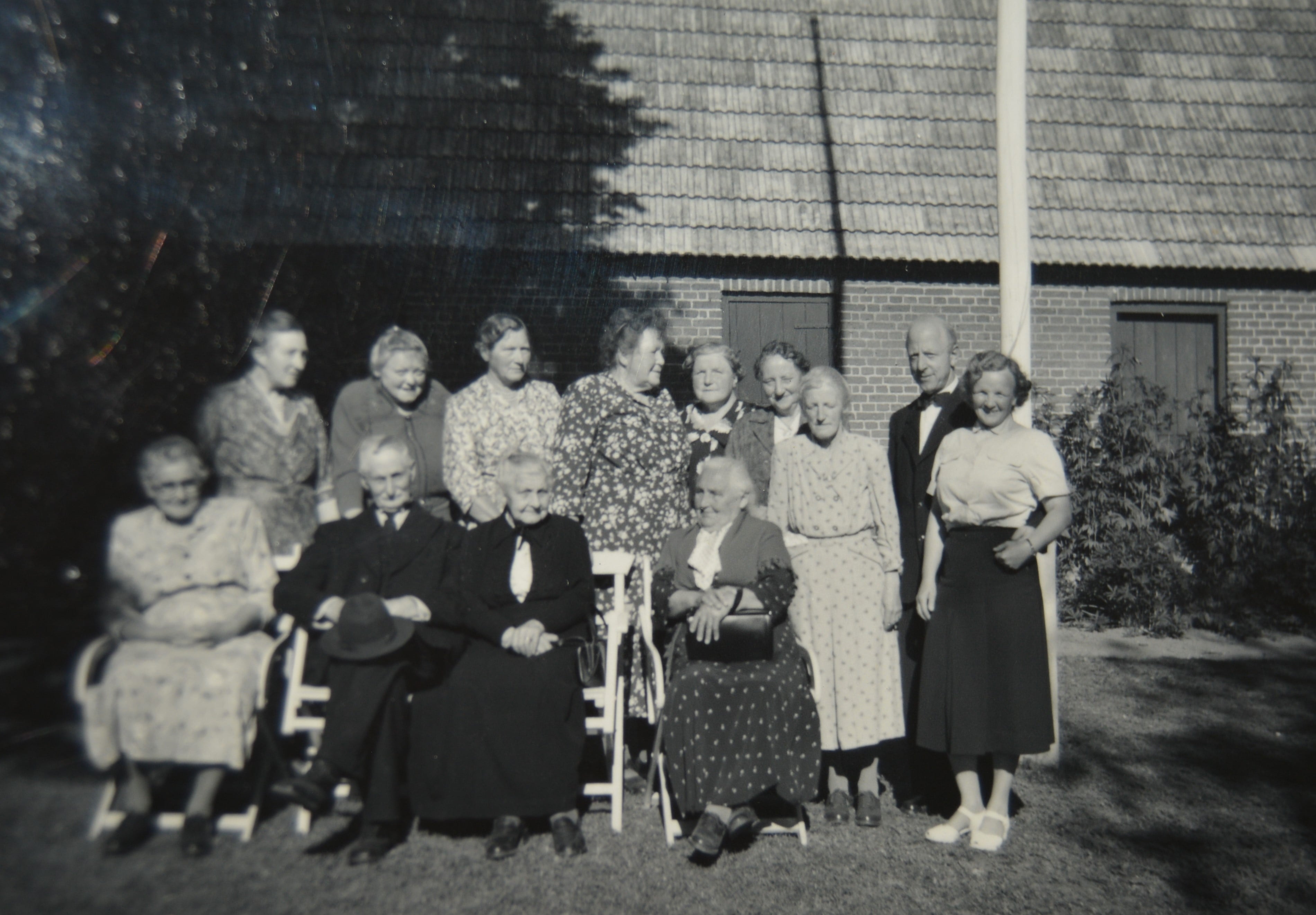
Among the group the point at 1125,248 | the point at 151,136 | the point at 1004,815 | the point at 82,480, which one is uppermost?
the point at 1125,248

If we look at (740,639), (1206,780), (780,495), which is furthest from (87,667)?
(1206,780)

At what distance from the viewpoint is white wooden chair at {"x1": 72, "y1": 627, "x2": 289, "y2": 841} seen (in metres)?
Result: 1.33

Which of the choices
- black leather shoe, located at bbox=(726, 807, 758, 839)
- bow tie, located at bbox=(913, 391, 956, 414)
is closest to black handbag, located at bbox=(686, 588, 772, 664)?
black leather shoe, located at bbox=(726, 807, 758, 839)

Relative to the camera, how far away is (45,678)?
129cm

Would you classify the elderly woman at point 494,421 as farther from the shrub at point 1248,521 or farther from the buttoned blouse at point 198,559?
the shrub at point 1248,521

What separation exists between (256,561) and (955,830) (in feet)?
9.58

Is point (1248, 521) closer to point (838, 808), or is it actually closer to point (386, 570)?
point (838, 808)

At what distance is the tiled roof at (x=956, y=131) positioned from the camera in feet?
26.8

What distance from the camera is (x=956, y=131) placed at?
8695mm

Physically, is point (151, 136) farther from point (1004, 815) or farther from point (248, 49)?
point (1004, 815)

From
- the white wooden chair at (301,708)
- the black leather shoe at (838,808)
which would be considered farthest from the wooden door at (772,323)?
the white wooden chair at (301,708)

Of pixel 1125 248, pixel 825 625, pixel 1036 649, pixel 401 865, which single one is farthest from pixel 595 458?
pixel 1125 248

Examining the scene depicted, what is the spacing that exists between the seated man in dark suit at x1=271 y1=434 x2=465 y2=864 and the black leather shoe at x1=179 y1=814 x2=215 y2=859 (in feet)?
0.51

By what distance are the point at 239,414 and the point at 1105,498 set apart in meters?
7.65
